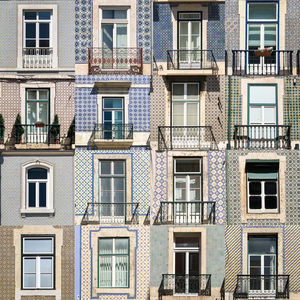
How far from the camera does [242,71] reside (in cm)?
2783

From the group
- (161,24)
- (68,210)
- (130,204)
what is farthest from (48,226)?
(161,24)

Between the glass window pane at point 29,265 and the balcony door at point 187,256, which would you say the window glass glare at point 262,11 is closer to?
the balcony door at point 187,256

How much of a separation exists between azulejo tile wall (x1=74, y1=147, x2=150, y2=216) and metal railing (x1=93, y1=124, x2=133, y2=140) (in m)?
0.53

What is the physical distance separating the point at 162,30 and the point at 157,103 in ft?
9.51

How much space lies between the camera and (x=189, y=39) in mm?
28016

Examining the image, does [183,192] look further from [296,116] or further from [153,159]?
[296,116]

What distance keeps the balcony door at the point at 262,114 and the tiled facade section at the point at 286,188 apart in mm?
693

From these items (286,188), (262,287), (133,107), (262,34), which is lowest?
(262,287)

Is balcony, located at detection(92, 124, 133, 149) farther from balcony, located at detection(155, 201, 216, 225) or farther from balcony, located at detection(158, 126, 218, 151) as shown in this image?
balcony, located at detection(155, 201, 216, 225)

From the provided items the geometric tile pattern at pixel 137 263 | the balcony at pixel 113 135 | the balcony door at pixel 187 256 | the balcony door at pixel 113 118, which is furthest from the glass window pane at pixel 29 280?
the balcony door at pixel 113 118

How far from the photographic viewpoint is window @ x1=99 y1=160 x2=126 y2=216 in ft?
89.8

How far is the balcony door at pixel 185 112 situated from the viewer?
27.7 meters

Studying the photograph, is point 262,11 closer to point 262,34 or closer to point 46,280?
point 262,34

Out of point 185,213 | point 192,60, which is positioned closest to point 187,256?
point 185,213
